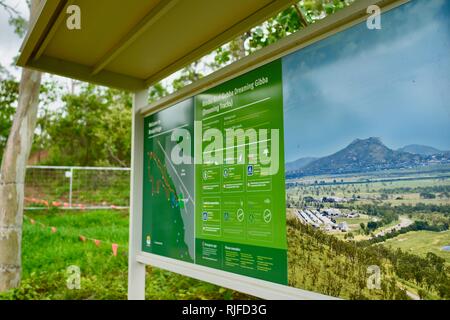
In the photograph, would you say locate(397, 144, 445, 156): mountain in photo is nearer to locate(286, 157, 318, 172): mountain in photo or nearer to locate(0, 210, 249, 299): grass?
locate(286, 157, 318, 172): mountain in photo

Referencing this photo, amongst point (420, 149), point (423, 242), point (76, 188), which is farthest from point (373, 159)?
point (76, 188)

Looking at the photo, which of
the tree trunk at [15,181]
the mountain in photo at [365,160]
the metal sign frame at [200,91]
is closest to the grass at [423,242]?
the mountain in photo at [365,160]

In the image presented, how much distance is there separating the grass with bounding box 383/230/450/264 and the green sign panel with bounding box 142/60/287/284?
64 cm

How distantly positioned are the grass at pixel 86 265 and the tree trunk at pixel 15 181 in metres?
0.32

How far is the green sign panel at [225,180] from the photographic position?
7.18ft

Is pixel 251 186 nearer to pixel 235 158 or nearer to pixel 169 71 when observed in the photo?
pixel 235 158

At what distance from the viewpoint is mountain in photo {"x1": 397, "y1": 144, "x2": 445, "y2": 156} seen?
1.52m

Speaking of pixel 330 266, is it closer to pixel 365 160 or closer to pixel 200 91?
pixel 365 160

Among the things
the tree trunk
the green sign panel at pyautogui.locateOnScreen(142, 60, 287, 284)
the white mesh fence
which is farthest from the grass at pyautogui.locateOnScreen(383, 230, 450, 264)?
the white mesh fence

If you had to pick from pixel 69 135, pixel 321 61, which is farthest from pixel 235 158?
pixel 69 135

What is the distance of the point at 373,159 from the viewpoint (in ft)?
5.66

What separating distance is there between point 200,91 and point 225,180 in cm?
77

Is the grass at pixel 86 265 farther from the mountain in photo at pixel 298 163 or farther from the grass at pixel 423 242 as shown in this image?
the grass at pixel 423 242
